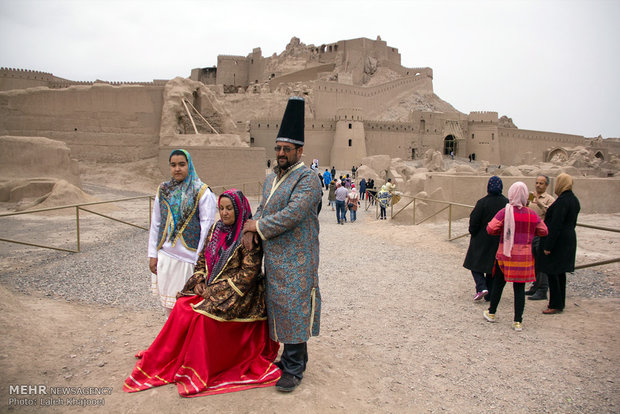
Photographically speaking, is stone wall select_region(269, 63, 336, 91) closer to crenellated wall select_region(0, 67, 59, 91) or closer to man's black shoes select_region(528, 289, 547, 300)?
crenellated wall select_region(0, 67, 59, 91)

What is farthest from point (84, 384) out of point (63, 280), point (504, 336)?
point (504, 336)

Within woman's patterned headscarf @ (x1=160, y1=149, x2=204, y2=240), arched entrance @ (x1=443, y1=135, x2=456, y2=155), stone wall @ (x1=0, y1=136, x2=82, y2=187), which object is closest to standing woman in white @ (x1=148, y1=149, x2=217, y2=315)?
woman's patterned headscarf @ (x1=160, y1=149, x2=204, y2=240)

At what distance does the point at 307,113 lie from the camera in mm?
39438

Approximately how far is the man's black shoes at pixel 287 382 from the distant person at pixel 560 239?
328 cm

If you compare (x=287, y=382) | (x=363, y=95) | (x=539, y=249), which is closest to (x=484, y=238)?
(x=539, y=249)

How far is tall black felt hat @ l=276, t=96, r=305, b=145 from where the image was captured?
3049mm

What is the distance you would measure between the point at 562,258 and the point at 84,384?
471 centimetres

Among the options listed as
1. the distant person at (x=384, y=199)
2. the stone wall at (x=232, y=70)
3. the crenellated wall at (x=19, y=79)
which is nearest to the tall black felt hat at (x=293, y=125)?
the distant person at (x=384, y=199)

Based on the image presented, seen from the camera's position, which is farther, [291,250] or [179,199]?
A: [179,199]

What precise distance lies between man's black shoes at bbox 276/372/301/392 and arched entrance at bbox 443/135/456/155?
42.1m

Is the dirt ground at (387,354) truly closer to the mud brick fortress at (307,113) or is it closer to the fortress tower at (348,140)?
the mud brick fortress at (307,113)

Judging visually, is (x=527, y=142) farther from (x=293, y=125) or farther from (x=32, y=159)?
(x=293, y=125)

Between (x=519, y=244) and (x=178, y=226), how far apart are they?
3256 millimetres

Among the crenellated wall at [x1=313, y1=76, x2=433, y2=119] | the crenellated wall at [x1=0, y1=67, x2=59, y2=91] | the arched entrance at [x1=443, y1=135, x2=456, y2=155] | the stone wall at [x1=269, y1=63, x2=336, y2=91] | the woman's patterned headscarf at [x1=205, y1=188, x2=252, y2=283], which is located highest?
the stone wall at [x1=269, y1=63, x2=336, y2=91]
